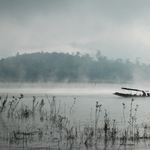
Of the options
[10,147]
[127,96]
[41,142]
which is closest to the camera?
[10,147]

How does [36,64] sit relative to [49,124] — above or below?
above

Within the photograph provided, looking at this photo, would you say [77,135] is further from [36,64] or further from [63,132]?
[36,64]

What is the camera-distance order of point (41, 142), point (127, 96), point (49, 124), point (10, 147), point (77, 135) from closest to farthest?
1. point (10, 147)
2. point (41, 142)
3. point (77, 135)
4. point (49, 124)
5. point (127, 96)

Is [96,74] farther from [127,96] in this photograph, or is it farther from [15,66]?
[127,96]

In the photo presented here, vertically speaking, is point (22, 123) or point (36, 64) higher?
point (36, 64)

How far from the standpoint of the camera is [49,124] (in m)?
17.4

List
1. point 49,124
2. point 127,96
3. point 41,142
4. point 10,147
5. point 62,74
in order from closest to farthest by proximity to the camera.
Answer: point 10,147 < point 41,142 < point 49,124 < point 127,96 < point 62,74

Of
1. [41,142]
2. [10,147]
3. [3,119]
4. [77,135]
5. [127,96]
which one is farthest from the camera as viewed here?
[127,96]

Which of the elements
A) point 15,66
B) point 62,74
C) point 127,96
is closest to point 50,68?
point 62,74

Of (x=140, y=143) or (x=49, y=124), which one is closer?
(x=140, y=143)

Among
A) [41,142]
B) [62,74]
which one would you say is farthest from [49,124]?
[62,74]

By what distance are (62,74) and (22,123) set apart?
177049mm

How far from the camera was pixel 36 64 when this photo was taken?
199 metres

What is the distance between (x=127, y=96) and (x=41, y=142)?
39.4 meters
